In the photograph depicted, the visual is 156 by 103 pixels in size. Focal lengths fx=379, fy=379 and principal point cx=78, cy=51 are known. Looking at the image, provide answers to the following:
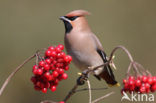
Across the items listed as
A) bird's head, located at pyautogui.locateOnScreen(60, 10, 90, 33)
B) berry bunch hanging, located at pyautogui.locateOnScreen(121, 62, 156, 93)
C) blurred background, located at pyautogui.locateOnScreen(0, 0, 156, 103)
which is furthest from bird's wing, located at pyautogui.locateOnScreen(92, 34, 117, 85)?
berry bunch hanging, located at pyautogui.locateOnScreen(121, 62, 156, 93)

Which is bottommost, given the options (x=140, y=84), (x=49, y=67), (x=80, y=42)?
(x=80, y=42)

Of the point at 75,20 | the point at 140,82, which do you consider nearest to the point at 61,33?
the point at 75,20

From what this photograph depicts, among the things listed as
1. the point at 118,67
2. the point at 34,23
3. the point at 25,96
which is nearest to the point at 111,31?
the point at 118,67

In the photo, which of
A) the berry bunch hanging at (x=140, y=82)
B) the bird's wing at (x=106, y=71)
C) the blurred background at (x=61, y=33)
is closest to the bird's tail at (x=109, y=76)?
the bird's wing at (x=106, y=71)

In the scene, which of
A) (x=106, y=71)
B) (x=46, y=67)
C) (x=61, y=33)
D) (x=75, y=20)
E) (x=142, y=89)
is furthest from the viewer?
(x=61, y=33)

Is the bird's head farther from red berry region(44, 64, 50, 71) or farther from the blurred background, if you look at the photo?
the blurred background

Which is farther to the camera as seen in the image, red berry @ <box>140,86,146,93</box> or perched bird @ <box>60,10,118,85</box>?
perched bird @ <box>60,10,118,85</box>

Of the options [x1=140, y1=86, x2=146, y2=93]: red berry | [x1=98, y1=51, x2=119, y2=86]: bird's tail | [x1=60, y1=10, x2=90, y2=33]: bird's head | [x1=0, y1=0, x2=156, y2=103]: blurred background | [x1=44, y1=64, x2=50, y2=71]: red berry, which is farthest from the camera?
[x1=0, y1=0, x2=156, y2=103]: blurred background

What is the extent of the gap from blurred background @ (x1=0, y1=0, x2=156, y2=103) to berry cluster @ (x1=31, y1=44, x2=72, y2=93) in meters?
2.44

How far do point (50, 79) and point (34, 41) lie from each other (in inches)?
113

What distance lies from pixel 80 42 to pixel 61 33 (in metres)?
1.80

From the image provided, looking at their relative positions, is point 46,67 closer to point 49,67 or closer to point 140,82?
point 49,67

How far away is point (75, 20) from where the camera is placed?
3.21 meters

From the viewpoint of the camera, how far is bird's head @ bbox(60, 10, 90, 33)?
3.16 m
